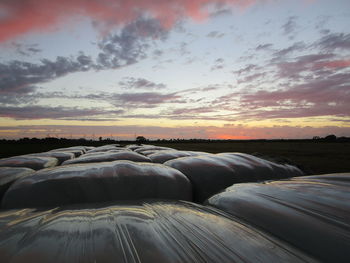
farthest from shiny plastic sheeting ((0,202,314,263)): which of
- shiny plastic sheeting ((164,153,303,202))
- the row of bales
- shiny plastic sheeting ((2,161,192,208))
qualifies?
shiny plastic sheeting ((164,153,303,202))

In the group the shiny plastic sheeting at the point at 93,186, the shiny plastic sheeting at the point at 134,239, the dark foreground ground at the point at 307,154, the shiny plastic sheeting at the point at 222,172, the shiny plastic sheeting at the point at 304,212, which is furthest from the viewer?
the dark foreground ground at the point at 307,154

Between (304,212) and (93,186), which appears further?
(93,186)

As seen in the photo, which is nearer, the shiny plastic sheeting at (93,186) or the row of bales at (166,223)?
the row of bales at (166,223)

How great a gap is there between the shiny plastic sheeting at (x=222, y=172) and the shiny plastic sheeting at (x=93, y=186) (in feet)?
0.77

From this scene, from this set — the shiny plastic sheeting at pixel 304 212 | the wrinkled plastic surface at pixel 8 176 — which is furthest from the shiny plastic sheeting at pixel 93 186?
the shiny plastic sheeting at pixel 304 212

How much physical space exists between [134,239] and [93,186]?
87cm

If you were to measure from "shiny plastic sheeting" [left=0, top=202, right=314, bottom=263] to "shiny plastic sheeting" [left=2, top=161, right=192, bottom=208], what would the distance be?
449mm

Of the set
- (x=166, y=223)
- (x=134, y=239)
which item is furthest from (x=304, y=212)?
(x=134, y=239)

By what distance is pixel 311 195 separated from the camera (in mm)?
1169

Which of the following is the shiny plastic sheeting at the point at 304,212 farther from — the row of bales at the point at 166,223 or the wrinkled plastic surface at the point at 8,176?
the wrinkled plastic surface at the point at 8,176

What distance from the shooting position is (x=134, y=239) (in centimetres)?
74

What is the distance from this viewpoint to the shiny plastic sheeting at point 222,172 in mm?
1976

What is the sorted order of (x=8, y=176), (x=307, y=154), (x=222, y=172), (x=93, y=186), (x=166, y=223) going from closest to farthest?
(x=166, y=223)
(x=93, y=186)
(x=8, y=176)
(x=222, y=172)
(x=307, y=154)

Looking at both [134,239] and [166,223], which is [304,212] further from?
[134,239]
